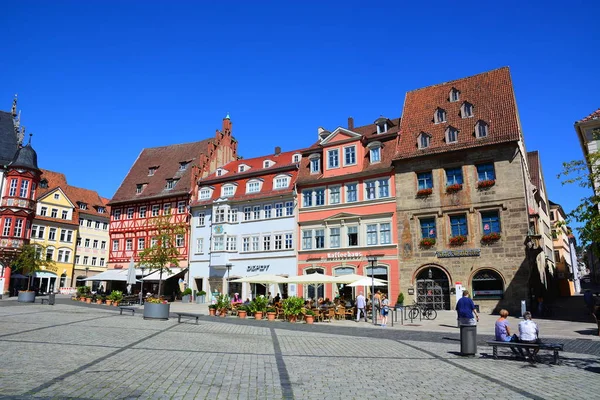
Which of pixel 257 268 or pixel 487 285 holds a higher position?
pixel 257 268

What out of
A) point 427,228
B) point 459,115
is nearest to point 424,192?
point 427,228

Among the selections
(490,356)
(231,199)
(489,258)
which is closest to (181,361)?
(490,356)

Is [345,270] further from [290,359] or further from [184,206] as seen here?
[290,359]

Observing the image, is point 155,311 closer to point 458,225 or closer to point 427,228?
point 427,228

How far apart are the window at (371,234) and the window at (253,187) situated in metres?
11.8

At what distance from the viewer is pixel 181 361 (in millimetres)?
10602

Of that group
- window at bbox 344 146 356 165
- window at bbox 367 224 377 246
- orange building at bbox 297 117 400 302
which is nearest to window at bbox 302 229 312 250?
orange building at bbox 297 117 400 302

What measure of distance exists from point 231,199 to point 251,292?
340 inches

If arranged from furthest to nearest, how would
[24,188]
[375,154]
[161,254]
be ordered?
1. [24,188]
2. [375,154]
3. [161,254]

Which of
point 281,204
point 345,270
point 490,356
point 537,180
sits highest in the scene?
point 537,180

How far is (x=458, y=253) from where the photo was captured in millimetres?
30422

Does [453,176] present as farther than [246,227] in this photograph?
No

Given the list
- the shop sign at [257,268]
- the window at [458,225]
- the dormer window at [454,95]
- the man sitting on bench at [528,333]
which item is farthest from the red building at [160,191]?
the man sitting on bench at [528,333]

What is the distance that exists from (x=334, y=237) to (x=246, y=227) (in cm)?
894
